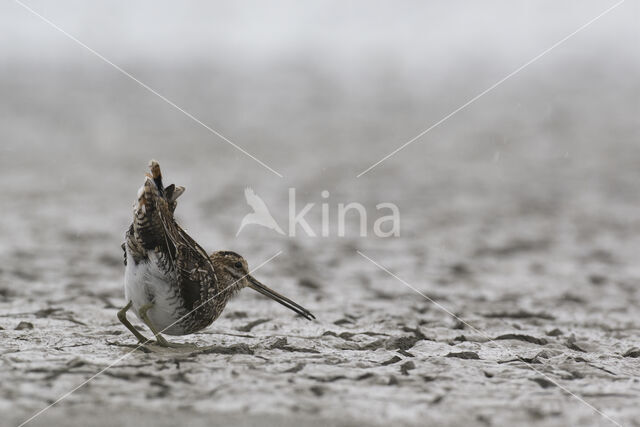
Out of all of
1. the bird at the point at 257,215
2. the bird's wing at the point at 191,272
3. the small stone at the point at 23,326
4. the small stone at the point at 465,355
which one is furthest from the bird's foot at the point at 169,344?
the bird at the point at 257,215

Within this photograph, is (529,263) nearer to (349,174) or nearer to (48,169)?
(349,174)

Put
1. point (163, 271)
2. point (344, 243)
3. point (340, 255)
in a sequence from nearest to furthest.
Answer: point (163, 271) < point (340, 255) < point (344, 243)

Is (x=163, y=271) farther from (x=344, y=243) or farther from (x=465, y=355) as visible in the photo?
(x=344, y=243)

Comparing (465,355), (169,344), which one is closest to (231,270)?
(169,344)

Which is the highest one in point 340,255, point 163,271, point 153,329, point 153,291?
point 340,255

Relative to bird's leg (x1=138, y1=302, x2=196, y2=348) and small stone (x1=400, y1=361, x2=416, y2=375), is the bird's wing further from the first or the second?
small stone (x1=400, y1=361, x2=416, y2=375)

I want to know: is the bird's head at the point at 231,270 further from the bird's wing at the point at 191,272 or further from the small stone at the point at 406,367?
the small stone at the point at 406,367

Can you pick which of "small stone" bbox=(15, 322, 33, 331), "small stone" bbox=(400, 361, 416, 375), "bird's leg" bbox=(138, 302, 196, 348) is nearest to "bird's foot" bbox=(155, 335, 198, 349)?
"bird's leg" bbox=(138, 302, 196, 348)
